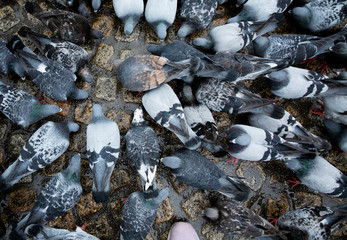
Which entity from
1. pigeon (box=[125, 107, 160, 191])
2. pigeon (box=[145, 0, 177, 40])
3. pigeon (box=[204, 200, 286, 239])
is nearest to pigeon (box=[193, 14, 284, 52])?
pigeon (box=[145, 0, 177, 40])

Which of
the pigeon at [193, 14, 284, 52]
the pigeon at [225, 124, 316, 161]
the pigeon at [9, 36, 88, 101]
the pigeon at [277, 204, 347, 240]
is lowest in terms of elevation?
the pigeon at [277, 204, 347, 240]

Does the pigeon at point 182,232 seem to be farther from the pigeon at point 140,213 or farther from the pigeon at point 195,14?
the pigeon at point 195,14

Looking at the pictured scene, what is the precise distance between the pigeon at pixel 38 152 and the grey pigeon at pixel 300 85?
8.21 ft

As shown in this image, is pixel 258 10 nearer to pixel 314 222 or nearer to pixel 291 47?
pixel 291 47

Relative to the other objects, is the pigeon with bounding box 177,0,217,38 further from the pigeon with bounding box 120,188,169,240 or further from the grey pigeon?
the pigeon with bounding box 120,188,169,240

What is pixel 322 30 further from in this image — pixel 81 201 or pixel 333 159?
pixel 81 201

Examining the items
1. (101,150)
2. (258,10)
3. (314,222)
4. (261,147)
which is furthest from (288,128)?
(101,150)

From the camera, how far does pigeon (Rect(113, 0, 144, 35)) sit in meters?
3.47

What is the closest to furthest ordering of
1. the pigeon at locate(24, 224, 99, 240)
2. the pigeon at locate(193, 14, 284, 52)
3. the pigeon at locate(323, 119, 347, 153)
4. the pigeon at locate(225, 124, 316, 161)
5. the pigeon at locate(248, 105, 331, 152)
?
the pigeon at locate(24, 224, 99, 240) → the pigeon at locate(225, 124, 316, 161) → the pigeon at locate(193, 14, 284, 52) → the pigeon at locate(248, 105, 331, 152) → the pigeon at locate(323, 119, 347, 153)

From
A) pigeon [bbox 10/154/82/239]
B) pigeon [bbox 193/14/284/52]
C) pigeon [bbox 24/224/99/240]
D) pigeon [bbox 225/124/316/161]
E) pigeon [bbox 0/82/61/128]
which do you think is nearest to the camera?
pigeon [bbox 24/224/99/240]

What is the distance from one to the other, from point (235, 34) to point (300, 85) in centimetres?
98

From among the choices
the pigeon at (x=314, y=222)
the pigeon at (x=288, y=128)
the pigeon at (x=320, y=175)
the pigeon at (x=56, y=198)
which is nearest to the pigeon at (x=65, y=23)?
the pigeon at (x=56, y=198)

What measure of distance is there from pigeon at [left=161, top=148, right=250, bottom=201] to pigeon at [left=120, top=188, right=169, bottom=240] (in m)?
0.29

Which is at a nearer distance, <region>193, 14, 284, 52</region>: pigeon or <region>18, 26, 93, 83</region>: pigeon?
<region>18, 26, 93, 83</region>: pigeon
